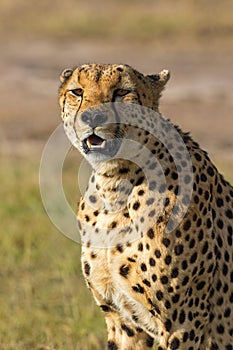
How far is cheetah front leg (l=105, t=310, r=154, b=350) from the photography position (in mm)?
5312

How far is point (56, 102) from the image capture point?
16.8m

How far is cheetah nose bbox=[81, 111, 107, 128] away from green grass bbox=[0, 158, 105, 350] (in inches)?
76.3

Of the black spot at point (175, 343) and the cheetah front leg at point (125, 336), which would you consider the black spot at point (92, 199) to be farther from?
the black spot at point (175, 343)

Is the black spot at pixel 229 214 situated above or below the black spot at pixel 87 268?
above

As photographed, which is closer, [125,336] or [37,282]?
[125,336]

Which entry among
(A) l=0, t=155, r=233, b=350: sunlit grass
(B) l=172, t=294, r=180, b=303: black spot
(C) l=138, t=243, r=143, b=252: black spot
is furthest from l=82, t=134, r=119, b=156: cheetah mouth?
(A) l=0, t=155, r=233, b=350: sunlit grass

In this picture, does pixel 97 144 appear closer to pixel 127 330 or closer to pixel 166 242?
pixel 166 242

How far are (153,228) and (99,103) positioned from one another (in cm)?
58

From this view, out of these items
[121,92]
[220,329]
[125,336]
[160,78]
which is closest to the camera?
[121,92]

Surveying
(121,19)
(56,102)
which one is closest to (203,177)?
(56,102)

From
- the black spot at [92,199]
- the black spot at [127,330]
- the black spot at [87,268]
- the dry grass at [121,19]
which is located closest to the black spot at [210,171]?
the black spot at [92,199]

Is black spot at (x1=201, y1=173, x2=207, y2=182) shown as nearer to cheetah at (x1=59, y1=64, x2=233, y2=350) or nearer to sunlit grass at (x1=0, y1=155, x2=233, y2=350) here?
cheetah at (x1=59, y1=64, x2=233, y2=350)

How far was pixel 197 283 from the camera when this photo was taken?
5.07 metres

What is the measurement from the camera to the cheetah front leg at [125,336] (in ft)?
17.4
